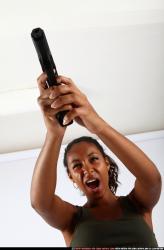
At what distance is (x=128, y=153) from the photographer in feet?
2.27

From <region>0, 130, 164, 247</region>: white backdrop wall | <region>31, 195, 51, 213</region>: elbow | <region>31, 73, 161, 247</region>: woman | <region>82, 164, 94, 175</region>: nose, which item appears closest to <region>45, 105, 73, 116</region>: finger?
<region>31, 73, 161, 247</region>: woman

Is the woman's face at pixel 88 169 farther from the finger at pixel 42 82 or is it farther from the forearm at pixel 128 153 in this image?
the finger at pixel 42 82

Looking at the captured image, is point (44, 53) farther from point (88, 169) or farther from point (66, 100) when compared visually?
point (88, 169)

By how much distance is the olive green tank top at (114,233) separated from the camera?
694 millimetres

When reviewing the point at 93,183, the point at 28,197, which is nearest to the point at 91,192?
the point at 93,183

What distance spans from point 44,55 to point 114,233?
15.0 inches

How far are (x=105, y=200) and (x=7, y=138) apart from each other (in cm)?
152

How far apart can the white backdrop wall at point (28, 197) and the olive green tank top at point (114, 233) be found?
51.0 inches

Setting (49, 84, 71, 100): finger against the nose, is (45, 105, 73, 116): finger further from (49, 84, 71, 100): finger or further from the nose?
the nose

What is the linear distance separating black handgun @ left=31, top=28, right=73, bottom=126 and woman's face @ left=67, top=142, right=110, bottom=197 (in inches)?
11.4

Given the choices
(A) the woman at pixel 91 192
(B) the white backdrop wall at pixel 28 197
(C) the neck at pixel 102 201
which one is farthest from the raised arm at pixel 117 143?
(B) the white backdrop wall at pixel 28 197

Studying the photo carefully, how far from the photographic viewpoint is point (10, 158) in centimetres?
229

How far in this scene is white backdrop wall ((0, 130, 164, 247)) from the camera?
198 centimetres

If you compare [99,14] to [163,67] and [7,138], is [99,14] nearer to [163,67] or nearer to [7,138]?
[163,67]
